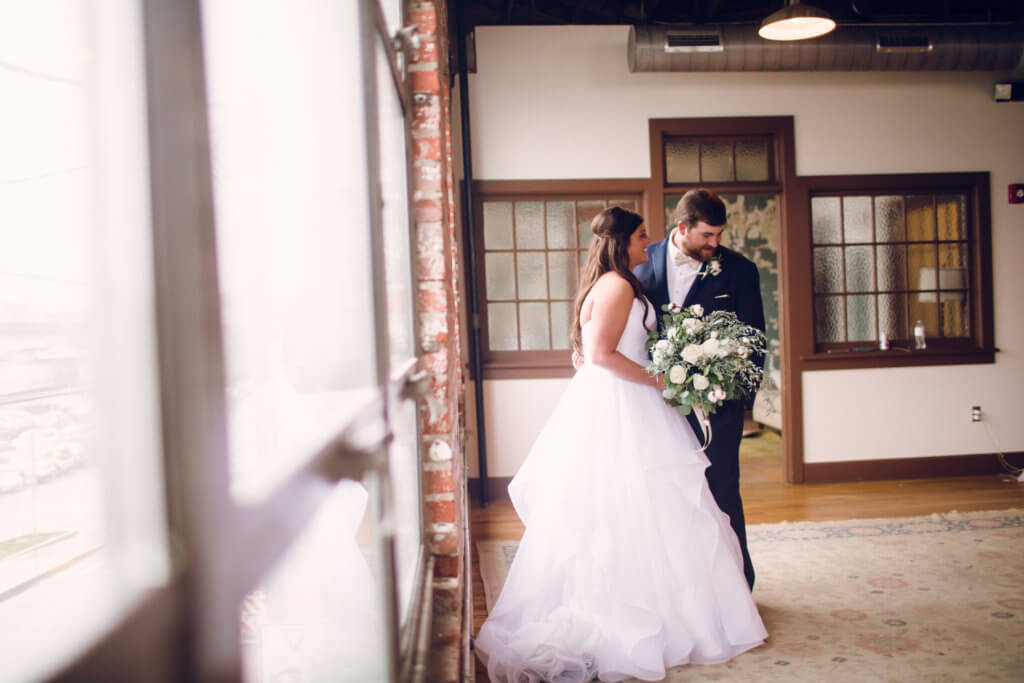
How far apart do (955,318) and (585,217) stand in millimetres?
3084

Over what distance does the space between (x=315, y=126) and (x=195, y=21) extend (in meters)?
0.47

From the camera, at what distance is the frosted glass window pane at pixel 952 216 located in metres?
5.36

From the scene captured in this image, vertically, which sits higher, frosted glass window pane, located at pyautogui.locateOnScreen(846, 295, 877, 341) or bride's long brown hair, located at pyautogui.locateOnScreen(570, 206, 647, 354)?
bride's long brown hair, located at pyautogui.locateOnScreen(570, 206, 647, 354)

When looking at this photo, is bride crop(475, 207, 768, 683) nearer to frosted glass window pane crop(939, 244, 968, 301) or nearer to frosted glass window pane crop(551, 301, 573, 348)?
frosted glass window pane crop(551, 301, 573, 348)

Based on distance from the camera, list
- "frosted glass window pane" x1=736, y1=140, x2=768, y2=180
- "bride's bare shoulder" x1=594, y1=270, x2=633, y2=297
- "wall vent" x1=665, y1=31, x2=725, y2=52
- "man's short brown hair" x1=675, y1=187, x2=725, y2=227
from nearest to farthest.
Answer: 1. "bride's bare shoulder" x1=594, y1=270, x2=633, y2=297
2. "man's short brown hair" x1=675, y1=187, x2=725, y2=227
3. "wall vent" x1=665, y1=31, x2=725, y2=52
4. "frosted glass window pane" x1=736, y1=140, x2=768, y2=180

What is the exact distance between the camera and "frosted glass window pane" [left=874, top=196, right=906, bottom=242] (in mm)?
5344

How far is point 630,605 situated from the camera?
2.50 meters

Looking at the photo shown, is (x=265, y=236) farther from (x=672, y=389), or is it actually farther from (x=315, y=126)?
(x=672, y=389)

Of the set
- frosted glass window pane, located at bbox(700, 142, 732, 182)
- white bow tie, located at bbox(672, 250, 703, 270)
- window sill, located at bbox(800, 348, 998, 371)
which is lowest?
window sill, located at bbox(800, 348, 998, 371)

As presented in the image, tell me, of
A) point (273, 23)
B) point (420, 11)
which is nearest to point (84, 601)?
point (273, 23)

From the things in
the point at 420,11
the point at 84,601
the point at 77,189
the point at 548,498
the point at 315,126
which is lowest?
the point at 548,498

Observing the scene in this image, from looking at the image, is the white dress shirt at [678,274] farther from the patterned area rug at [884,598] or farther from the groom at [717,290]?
the patterned area rug at [884,598]

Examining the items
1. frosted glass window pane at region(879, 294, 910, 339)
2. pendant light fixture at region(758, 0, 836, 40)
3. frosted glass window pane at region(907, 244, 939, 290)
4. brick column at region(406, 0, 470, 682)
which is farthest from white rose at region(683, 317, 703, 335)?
frosted glass window pane at region(907, 244, 939, 290)

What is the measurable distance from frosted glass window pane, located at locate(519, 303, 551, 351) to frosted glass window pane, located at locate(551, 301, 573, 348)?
0.18 feet
